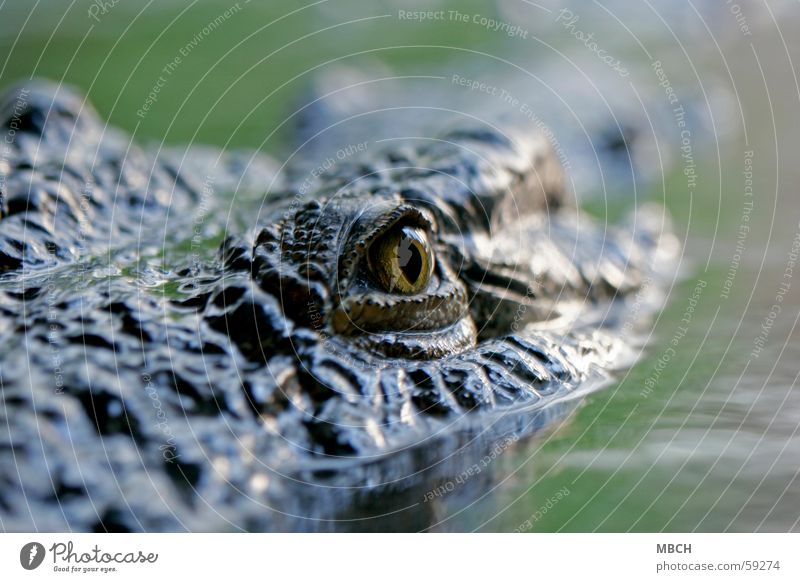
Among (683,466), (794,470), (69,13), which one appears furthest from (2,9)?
(794,470)

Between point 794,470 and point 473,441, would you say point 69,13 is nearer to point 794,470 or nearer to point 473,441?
point 473,441

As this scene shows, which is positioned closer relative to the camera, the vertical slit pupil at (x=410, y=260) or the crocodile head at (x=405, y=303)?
the crocodile head at (x=405, y=303)
